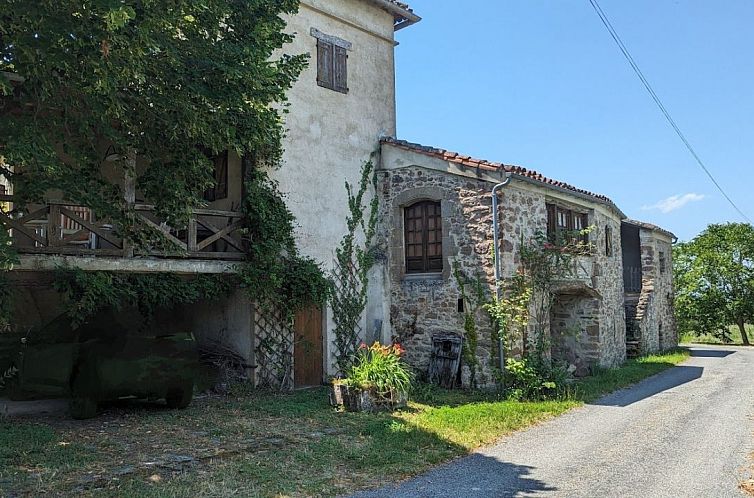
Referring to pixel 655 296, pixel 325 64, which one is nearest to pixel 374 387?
pixel 325 64

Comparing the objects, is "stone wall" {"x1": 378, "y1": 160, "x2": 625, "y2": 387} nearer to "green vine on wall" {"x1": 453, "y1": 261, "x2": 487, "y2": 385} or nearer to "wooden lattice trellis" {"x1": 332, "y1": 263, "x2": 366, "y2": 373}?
"green vine on wall" {"x1": 453, "y1": 261, "x2": 487, "y2": 385}

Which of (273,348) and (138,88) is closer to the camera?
(138,88)

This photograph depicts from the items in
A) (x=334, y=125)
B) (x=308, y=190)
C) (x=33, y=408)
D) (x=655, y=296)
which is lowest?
(x=33, y=408)

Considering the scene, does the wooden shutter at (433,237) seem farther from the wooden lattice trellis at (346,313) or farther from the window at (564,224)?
the window at (564,224)

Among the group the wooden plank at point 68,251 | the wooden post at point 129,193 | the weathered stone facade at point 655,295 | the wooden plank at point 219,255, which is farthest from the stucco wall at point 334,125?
the weathered stone facade at point 655,295

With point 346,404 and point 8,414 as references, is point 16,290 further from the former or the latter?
point 346,404

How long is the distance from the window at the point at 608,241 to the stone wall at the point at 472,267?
0.81 metres

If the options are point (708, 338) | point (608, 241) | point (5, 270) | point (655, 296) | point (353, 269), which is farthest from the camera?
point (708, 338)

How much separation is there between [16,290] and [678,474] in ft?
34.5

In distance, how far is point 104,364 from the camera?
854 cm

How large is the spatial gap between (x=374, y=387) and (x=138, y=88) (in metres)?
5.76

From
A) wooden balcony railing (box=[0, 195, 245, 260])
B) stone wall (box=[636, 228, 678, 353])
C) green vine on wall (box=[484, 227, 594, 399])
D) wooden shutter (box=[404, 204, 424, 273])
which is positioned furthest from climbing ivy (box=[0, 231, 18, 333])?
stone wall (box=[636, 228, 678, 353])

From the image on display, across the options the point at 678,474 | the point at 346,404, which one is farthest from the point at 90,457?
the point at 678,474

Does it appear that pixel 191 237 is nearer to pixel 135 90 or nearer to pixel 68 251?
pixel 68 251
